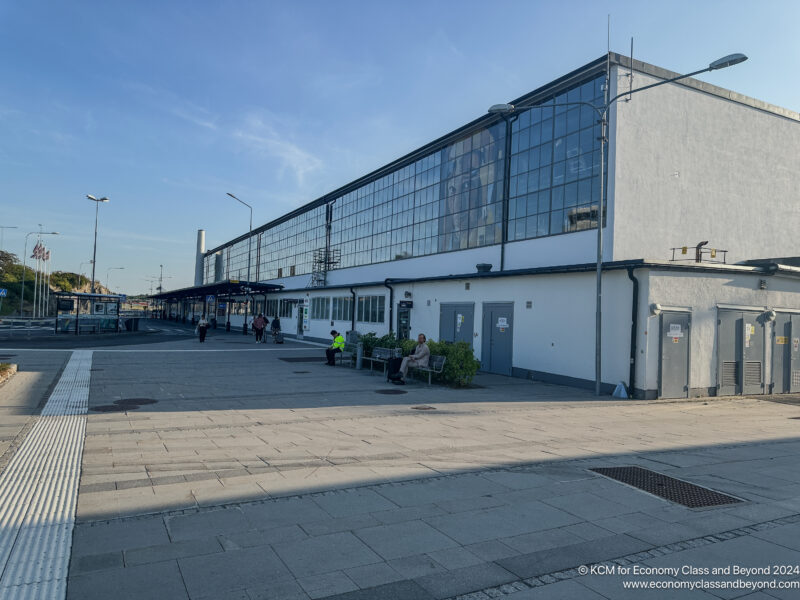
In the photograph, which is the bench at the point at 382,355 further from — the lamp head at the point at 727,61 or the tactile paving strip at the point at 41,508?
the lamp head at the point at 727,61

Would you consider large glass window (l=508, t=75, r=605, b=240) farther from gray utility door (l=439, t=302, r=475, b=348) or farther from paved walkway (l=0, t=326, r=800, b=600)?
paved walkway (l=0, t=326, r=800, b=600)

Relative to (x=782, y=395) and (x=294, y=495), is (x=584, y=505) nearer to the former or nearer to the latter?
(x=294, y=495)

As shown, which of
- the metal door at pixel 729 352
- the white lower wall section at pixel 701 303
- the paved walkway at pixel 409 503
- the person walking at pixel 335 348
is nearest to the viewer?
the paved walkway at pixel 409 503

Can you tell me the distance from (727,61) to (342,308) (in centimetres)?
2461

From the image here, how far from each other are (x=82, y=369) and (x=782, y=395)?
845 inches

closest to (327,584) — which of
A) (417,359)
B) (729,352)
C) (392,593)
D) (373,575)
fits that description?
(373,575)

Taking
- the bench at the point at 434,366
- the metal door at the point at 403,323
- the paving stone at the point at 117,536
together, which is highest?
the metal door at the point at 403,323

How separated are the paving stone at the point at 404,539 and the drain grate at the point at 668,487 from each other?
9.67ft

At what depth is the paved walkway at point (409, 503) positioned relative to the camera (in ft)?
13.5

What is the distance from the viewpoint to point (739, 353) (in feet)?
52.0

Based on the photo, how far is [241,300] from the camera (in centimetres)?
5484

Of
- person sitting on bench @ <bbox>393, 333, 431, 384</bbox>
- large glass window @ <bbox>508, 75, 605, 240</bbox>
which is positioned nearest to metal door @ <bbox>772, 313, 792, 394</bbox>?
large glass window @ <bbox>508, 75, 605, 240</bbox>

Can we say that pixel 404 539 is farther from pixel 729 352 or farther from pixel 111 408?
pixel 729 352

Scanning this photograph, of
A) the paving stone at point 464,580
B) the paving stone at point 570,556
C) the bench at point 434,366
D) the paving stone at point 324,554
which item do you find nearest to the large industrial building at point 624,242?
the bench at point 434,366
